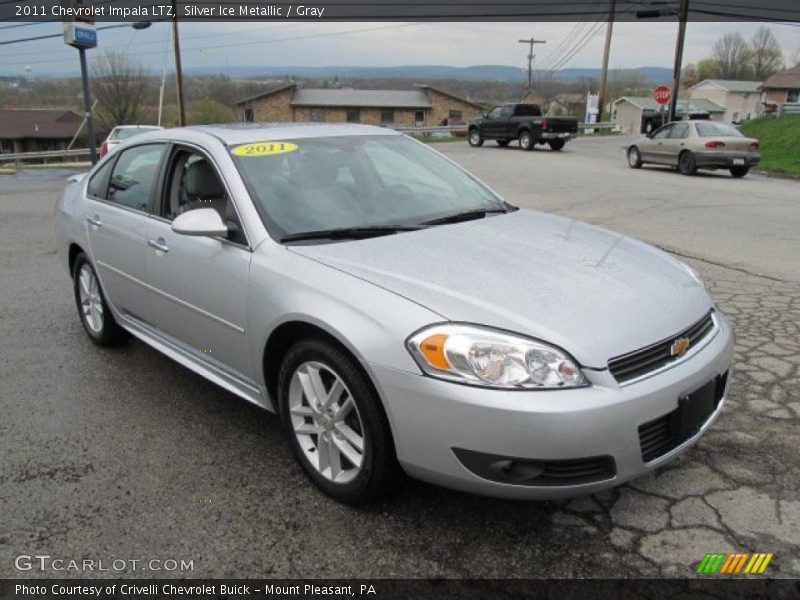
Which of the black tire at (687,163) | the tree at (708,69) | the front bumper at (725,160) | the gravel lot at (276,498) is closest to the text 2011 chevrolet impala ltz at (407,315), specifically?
the gravel lot at (276,498)

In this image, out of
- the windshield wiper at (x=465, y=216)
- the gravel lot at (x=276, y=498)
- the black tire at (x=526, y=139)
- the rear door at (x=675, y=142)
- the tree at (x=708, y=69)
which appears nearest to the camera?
the gravel lot at (x=276, y=498)

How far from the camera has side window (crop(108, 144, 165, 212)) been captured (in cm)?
404

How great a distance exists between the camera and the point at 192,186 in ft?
12.5

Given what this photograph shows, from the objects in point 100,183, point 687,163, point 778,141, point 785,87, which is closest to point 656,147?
point 687,163

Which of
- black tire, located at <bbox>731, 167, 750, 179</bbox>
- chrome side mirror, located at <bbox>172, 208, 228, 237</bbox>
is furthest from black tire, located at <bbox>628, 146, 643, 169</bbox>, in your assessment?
chrome side mirror, located at <bbox>172, 208, 228, 237</bbox>

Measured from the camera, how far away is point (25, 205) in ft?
43.5

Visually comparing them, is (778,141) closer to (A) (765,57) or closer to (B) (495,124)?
(B) (495,124)

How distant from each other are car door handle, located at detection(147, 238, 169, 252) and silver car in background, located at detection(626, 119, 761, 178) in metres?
17.2

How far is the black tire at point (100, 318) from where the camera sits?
15.2ft

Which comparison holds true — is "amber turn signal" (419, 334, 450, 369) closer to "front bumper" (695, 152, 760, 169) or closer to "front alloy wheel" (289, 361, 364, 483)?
"front alloy wheel" (289, 361, 364, 483)

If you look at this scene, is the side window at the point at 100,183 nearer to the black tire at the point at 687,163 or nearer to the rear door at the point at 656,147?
the black tire at the point at 687,163

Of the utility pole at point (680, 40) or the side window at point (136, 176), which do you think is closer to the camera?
the side window at point (136, 176)

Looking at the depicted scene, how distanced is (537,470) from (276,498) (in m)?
1.21

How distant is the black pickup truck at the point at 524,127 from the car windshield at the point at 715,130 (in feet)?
28.1
